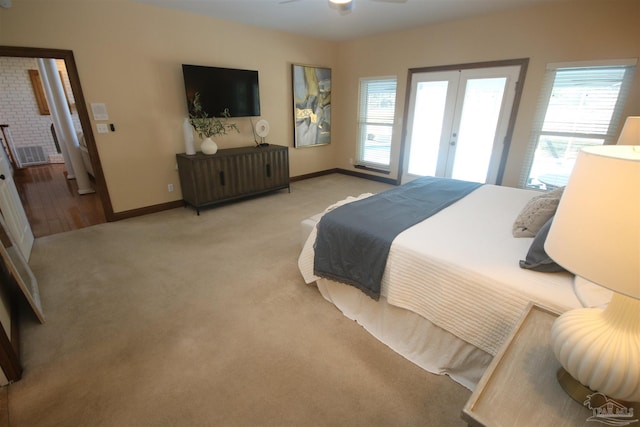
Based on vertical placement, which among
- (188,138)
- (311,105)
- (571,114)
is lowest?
(188,138)

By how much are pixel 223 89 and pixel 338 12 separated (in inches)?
77.5

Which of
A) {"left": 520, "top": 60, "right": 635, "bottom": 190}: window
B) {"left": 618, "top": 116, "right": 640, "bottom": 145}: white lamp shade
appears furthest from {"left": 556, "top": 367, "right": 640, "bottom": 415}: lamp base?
{"left": 520, "top": 60, "right": 635, "bottom": 190}: window

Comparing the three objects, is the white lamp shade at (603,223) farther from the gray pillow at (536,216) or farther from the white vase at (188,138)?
the white vase at (188,138)

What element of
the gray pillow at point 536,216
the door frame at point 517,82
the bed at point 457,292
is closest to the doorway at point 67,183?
the bed at point 457,292

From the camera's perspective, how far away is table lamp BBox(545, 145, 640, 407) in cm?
61

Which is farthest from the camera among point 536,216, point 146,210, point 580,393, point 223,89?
point 223,89

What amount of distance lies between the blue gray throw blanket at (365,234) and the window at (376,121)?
314cm

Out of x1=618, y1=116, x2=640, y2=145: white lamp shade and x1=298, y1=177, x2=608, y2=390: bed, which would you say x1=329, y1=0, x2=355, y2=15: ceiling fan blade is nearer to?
x1=298, y1=177, x2=608, y2=390: bed

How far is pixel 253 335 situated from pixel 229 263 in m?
1.03

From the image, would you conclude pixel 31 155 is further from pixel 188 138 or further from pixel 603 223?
pixel 603 223

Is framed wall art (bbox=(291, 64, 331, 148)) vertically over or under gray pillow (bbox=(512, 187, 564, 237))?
over

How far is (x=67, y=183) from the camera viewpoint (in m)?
5.27

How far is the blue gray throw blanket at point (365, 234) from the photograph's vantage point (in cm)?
184

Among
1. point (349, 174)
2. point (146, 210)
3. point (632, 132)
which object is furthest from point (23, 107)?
point (632, 132)
